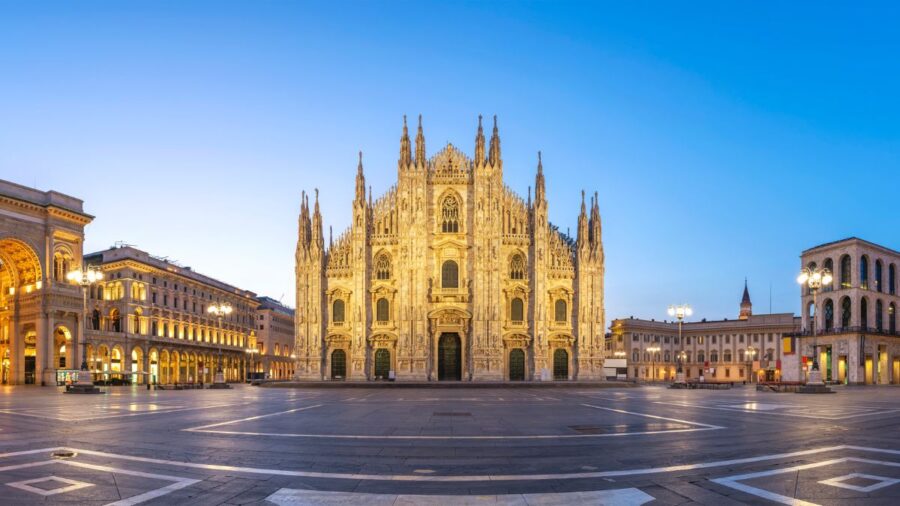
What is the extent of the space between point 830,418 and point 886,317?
72.8m

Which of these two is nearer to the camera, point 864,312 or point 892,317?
point 864,312

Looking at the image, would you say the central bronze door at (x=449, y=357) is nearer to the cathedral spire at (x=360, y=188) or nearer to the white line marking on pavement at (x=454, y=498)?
the cathedral spire at (x=360, y=188)

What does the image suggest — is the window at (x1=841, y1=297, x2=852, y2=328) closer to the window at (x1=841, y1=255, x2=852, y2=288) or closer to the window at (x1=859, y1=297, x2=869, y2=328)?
the window at (x1=859, y1=297, x2=869, y2=328)

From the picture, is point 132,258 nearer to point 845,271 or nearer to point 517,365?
point 517,365

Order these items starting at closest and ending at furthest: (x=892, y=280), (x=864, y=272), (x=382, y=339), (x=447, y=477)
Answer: (x=447, y=477) < (x=382, y=339) < (x=864, y=272) < (x=892, y=280)

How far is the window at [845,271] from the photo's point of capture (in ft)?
254

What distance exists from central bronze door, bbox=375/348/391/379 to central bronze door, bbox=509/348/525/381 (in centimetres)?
1227

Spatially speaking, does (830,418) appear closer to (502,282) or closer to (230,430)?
(230,430)

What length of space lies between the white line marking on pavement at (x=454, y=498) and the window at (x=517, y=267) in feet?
196

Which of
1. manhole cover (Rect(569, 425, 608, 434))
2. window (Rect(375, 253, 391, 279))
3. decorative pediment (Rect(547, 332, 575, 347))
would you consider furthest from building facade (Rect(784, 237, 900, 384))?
manhole cover (Rect(569, 425, 608, 434))

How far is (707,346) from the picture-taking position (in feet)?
430

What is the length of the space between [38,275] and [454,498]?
64.2 m

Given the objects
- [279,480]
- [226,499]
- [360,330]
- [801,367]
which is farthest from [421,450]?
[801,367]

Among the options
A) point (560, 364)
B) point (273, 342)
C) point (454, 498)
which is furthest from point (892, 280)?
point (273, 342)
